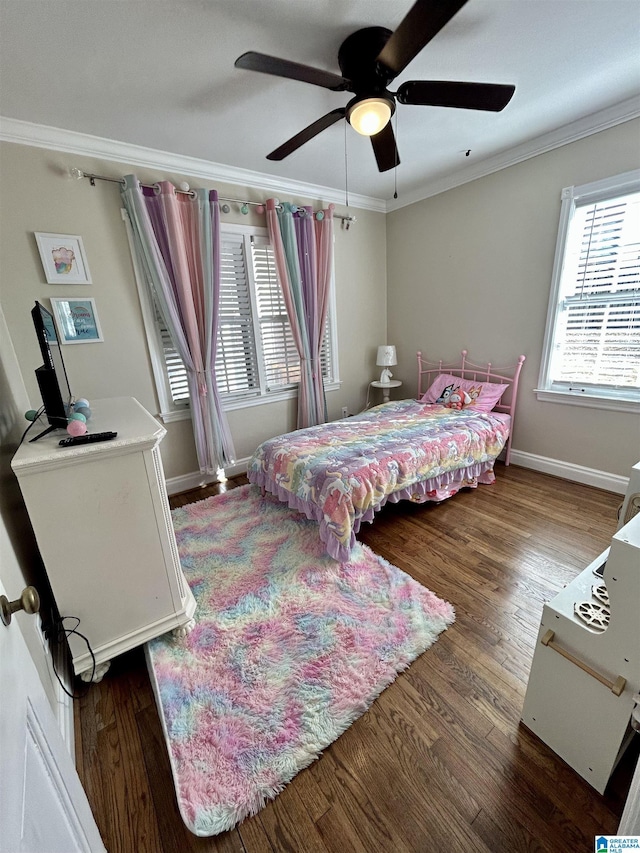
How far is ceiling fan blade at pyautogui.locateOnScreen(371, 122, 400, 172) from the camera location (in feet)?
6.25

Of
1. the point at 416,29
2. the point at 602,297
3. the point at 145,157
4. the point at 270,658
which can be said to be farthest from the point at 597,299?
the point at 145,157

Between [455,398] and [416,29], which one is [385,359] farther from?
[416,29]

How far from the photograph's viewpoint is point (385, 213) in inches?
158

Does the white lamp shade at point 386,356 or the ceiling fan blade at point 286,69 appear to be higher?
the ceiling fan blade at point 286,69

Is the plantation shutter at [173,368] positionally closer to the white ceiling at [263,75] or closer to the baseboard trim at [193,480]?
the baseboard trim at [193,480]

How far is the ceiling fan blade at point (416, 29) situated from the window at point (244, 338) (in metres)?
1.94

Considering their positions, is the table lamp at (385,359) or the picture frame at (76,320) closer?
the picture frame at (76,320)

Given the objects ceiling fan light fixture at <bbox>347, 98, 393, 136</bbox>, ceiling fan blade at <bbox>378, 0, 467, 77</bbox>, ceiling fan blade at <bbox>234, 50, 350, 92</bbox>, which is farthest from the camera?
ceiling fan light fixture at <bbox>347, 98, 393, 136</bbox>

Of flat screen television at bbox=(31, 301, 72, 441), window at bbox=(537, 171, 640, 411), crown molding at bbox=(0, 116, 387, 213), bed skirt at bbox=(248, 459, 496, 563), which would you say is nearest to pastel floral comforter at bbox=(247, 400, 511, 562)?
bed skirt at bbox=(248, 459, 496, 563)

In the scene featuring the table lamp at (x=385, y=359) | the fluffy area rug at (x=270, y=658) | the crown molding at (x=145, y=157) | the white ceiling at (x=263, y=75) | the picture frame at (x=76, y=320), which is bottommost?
the fluffy area rug at (x=270, y=658)

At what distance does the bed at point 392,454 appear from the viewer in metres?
2.08

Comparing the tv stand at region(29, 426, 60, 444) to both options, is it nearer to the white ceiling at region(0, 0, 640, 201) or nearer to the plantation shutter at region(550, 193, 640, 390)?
the white ceiling at region(0, 0, 640, 201)

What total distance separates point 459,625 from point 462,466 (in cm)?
128

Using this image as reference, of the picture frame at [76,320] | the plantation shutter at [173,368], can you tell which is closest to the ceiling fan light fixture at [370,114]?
the plantation shutter at [173,368]
